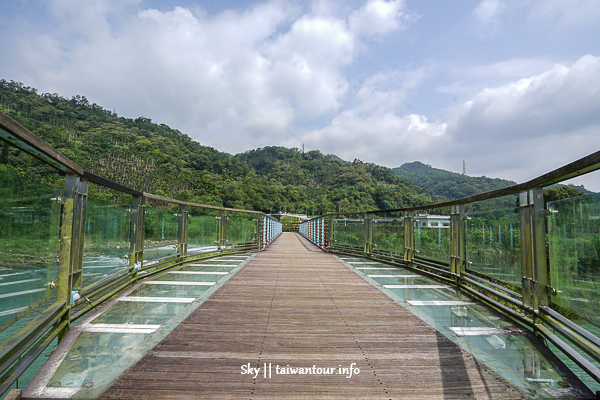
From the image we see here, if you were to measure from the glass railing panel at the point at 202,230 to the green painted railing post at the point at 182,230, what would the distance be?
11 centimetres

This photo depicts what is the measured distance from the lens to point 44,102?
53.4 m

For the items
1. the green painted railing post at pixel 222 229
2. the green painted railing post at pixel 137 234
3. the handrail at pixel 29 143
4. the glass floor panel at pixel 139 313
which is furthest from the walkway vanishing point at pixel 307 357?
the green painted railing post at pixel 222 229

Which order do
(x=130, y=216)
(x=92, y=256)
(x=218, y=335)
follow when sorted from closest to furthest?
(x=218, y=335)
(x=92, y=256)
(x=130, y=216)

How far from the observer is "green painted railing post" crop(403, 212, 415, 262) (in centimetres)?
572

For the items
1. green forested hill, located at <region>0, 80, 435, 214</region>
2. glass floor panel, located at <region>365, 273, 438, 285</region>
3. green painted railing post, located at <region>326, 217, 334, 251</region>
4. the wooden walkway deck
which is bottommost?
the wooden walkway deck

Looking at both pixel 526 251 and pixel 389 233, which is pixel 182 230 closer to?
pixel 389 233

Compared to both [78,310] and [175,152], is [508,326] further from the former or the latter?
[175,152]

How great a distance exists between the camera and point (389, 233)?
664 cm

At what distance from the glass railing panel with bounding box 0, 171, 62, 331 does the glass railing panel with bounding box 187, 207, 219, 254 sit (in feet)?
12.2

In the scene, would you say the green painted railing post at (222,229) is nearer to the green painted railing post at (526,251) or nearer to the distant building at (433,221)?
the distant building at (433,221)

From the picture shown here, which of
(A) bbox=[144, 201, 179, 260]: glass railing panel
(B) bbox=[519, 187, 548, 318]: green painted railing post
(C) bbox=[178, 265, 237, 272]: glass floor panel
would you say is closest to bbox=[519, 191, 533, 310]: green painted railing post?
(B) bbox=[519, 187, 548, 318]: green painted railing post

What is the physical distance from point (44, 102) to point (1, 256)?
69.0 metres

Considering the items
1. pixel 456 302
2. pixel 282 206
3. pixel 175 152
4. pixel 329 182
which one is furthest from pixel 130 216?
pixel 329 182

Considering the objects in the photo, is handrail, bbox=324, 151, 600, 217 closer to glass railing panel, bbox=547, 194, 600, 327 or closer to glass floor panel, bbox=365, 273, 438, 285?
glass railing panel, bbox=547, 194, 600, 327
